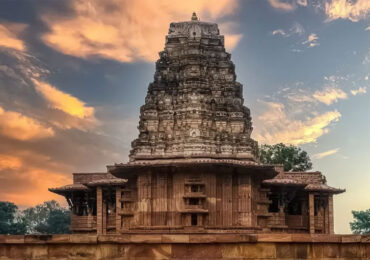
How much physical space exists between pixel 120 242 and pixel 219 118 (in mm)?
16081

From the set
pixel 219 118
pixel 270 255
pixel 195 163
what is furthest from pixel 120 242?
pixel 219 118

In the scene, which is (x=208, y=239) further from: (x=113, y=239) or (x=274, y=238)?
(x=113, y=239)

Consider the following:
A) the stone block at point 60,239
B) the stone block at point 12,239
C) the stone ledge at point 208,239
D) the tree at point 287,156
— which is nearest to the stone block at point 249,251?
the stone ledge at point 208,239

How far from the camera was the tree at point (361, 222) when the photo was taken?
53906 millimetres

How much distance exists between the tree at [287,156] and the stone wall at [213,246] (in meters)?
36.1

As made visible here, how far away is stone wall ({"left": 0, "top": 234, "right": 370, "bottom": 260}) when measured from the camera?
42.2ft

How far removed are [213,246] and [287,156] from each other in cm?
3784

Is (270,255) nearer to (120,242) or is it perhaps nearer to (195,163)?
(120,242)

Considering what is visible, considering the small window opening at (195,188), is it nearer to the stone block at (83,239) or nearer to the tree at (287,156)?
the stone block at (83,239)

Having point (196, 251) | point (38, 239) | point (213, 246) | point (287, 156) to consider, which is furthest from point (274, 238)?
point (287, 156)

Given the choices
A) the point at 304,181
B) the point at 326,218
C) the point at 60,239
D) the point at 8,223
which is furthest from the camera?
the point at 8,223

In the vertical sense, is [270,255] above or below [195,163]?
below

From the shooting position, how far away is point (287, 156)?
50000mm

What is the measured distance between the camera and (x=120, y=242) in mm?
Answer: 13164
